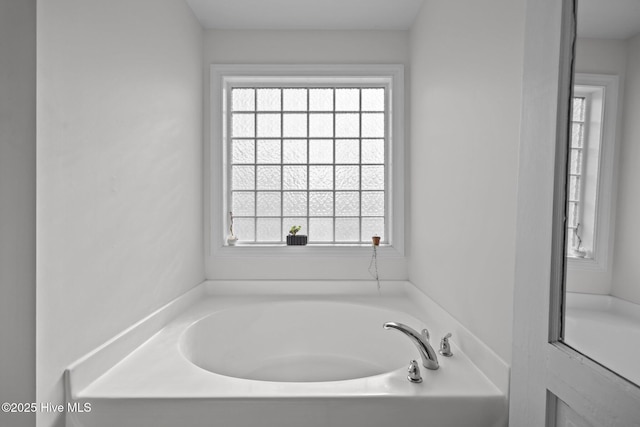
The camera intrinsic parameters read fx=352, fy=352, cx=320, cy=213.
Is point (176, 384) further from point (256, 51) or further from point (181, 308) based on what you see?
point (256, 51)

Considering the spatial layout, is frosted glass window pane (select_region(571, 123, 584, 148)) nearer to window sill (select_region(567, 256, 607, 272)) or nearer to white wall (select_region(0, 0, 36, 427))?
window sill (select_region(567, 256, 607, 272))

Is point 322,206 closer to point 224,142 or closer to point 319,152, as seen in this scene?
point 319,152

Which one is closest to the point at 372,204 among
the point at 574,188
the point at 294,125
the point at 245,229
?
the point at 294,125

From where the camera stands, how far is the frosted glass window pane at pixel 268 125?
2.65 metres

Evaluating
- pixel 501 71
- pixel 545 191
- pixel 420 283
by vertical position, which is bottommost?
pixel 420 283

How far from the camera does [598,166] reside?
0.78 metres

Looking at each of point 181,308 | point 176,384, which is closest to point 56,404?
point 176,384

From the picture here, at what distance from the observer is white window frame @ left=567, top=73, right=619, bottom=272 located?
2.45 ft

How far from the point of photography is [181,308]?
209 cm

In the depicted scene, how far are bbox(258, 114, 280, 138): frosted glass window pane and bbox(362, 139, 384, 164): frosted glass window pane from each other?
26.4 inches

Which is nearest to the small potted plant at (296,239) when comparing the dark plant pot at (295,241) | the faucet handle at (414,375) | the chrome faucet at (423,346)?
the dark plant pot at (295,241)

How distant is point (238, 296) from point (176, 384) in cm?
116

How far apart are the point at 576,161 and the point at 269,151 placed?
6.91ft

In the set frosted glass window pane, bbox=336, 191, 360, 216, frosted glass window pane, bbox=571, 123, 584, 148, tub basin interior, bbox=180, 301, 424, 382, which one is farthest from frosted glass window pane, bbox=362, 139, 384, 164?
frosted glass window pane, bbox=571, 123, 584, 148
